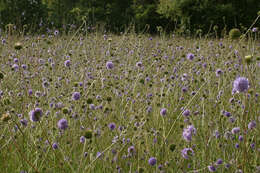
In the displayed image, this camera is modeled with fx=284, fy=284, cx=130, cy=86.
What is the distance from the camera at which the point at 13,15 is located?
12.5 meters

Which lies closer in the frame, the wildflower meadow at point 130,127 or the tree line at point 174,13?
the wildflower meadow at point 130,127

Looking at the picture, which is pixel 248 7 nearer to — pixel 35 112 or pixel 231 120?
pixel 231 120

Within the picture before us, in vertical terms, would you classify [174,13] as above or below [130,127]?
above

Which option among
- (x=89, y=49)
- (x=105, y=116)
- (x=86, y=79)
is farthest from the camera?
(x=89, y=49)

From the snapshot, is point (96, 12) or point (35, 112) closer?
point (35, 112)

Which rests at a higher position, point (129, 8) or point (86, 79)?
point (129, 8)

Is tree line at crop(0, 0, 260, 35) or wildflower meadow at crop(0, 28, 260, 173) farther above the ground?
tree line at crop(0, 0, 260, 35)

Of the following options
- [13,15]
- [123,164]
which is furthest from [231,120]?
[13,15]

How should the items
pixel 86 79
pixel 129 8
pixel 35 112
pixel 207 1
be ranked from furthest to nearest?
1. pixel 129 8
2. pixel 207 1
3. pixel 86 79
4. pixel 35 112

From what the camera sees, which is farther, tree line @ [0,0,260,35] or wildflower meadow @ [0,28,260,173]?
tree line @ [0,0,260,35]

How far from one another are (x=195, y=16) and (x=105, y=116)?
11.9 m

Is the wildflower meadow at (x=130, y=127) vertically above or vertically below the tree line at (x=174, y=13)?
below

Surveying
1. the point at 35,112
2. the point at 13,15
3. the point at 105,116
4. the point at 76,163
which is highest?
the point at 13,15

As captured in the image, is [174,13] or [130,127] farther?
[174,13]
